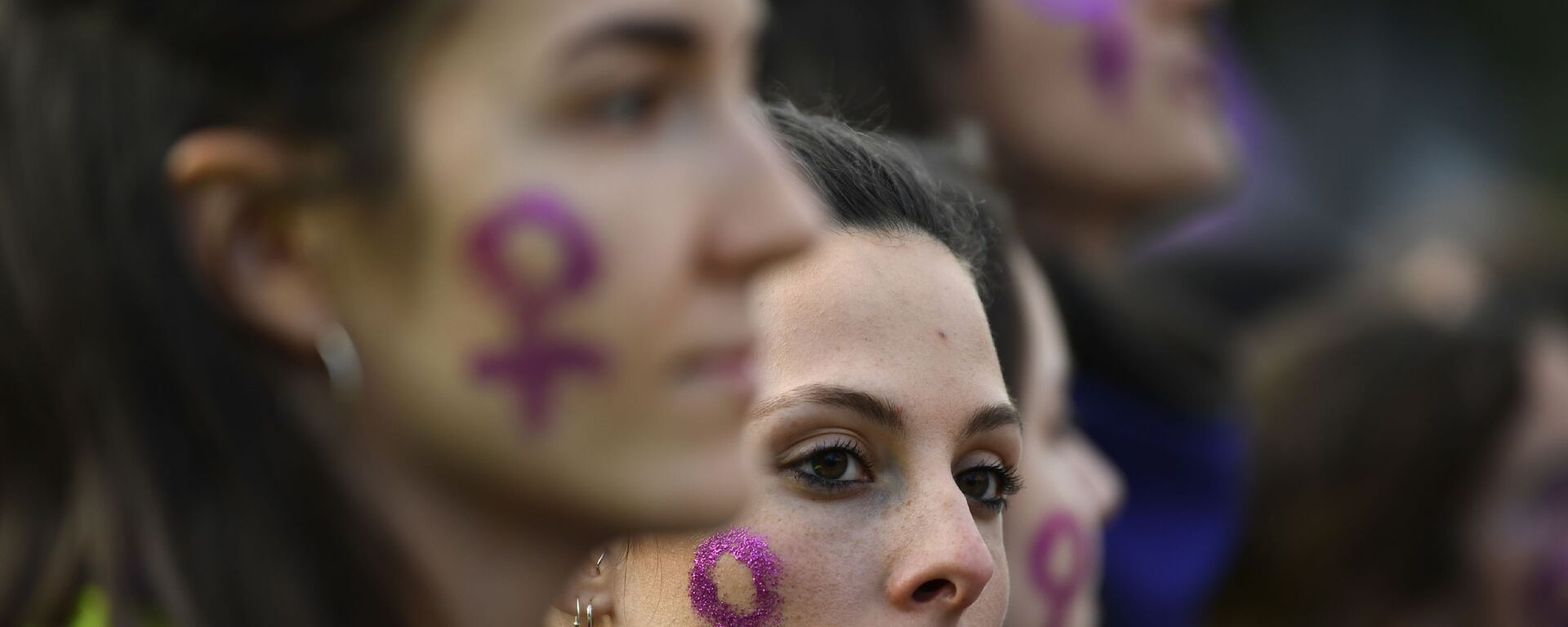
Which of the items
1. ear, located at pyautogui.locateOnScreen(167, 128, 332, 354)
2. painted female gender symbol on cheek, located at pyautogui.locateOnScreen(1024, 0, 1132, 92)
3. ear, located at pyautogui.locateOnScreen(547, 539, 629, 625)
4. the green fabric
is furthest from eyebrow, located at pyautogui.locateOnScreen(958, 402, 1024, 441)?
painted female gender symbol on cheek, located at pyautogui.locateOnScreen(1024, 0, 1132, 92)

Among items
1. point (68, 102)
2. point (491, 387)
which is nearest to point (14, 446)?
point (68, 102)

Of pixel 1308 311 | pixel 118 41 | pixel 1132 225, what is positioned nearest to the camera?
pixel 118 41

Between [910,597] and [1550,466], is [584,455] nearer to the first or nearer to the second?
[910,597]

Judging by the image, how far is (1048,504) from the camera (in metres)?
2.29

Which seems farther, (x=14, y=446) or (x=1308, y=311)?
(x=1308, y=311)

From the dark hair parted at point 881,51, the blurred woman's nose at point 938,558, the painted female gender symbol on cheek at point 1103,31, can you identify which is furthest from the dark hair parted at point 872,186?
the painted female gender symbol on cheek at point 1103,31

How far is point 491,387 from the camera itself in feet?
4.55

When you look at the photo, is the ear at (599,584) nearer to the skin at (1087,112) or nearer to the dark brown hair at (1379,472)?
the skin at (1087,112)

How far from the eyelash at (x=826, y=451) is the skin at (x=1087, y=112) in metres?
1.45

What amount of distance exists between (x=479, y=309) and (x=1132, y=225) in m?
2.58

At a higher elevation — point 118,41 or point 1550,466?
point 1550,466

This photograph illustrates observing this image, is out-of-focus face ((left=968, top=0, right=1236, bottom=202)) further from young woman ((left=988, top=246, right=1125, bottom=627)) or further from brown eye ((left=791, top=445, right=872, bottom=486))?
brown eye ((left=791, top=445, right=872, bottom=486))

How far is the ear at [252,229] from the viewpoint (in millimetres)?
1358

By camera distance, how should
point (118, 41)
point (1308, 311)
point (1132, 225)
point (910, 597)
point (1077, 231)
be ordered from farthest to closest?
point (1308, 311), point (1132, 225), point (1077, 231), point (910, 597), point (118, 41)
